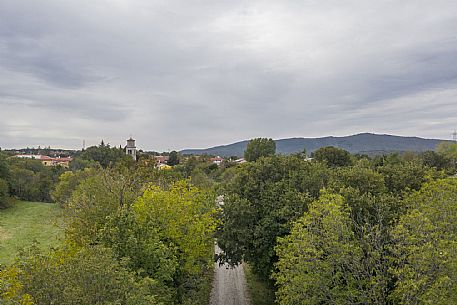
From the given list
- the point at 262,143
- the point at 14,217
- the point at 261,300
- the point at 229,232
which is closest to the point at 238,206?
the point at 229,232

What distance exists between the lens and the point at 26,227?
51344 millimetres

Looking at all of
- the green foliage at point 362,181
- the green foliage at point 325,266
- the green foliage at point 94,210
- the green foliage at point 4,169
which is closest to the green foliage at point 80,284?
the green foliage at point 94,210

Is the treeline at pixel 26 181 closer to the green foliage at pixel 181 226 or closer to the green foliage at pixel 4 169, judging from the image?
the green foliage at pixel 4 169

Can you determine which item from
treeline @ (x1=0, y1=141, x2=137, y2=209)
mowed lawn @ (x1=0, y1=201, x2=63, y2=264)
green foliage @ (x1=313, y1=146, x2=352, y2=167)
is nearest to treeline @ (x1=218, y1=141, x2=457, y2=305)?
mowed lawn @ (x1=0, y1=201, x2=63, y2=264)

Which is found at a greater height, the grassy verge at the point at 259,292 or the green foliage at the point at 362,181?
the green foliage at the point at 362,181

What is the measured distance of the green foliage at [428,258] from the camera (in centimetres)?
1276

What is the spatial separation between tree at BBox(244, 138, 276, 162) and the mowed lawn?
4537 centimetres

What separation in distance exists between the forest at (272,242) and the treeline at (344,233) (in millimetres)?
72

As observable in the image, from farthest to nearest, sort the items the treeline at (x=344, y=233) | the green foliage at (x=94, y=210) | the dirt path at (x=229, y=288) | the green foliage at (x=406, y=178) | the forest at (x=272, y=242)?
the dirt path at (x=229, y=288) < the green foliage at (x=406, y=178) < the green foliage at (x=94, y=210) < the treeline at (x=344, y=233) < the forest at (x=272, y=242)

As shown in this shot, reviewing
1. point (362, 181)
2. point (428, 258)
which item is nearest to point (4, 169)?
point (362, 181)

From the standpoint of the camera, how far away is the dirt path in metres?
25.7

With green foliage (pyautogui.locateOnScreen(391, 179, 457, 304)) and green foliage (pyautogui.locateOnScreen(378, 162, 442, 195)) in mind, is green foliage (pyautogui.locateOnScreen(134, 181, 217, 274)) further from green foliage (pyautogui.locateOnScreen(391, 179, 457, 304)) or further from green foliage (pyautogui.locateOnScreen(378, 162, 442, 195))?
green foliage (pyautogui.locateOnScreen(378, 162, 442, 195))

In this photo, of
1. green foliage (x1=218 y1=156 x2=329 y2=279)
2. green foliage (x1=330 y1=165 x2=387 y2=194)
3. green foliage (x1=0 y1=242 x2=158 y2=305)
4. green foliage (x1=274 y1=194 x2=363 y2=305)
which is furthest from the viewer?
green foliage (x1=330 y1=165 x2=387 y2=194)

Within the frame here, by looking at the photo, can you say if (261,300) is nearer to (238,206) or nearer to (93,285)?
(238,206)
